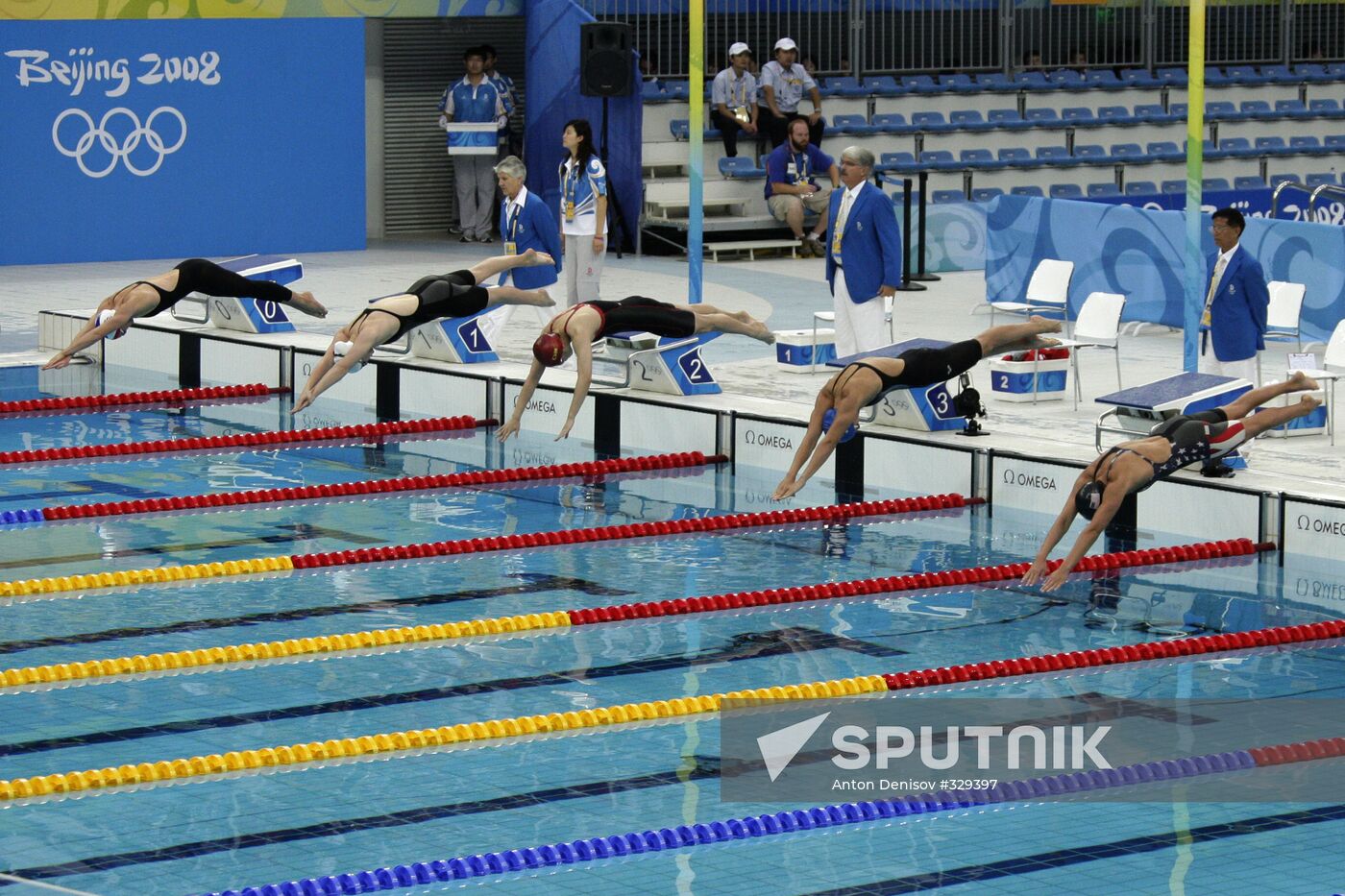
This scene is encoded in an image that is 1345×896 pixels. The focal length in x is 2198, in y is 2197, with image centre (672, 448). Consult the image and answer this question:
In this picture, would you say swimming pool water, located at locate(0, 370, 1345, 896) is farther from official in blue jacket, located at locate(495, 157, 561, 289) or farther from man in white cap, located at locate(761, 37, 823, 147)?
man in white cap, located at locate(761, 37, 823, 147)

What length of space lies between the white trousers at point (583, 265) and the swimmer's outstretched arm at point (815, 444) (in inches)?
156

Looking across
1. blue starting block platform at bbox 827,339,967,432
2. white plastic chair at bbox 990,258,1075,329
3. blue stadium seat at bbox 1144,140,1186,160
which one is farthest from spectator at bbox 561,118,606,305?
blue stadium seat at bbox 1144,140,1186,160

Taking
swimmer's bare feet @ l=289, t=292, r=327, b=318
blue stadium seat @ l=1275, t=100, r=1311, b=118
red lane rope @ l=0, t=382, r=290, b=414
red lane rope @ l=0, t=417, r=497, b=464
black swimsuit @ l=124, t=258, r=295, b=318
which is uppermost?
blue stadium seat @ l=1275, t=100, r=1311, b=118

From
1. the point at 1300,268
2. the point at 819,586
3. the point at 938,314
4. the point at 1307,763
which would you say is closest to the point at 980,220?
the point at 938,314

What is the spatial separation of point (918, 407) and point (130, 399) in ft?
15.1

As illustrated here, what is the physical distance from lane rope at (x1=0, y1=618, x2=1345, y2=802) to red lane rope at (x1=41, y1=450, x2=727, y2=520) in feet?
11.0

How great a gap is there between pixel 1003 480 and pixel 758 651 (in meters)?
2.63

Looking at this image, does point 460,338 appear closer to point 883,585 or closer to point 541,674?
point 883,585

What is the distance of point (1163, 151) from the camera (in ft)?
65.6

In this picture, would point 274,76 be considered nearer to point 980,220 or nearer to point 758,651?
point 980,220

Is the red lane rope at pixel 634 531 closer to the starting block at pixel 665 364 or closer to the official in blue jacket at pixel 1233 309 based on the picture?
the official in blue jacket at pixel 1233 309

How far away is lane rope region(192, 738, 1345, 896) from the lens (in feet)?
16.4

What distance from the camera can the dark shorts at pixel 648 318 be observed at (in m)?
10.5

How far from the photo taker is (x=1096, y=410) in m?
11.2
